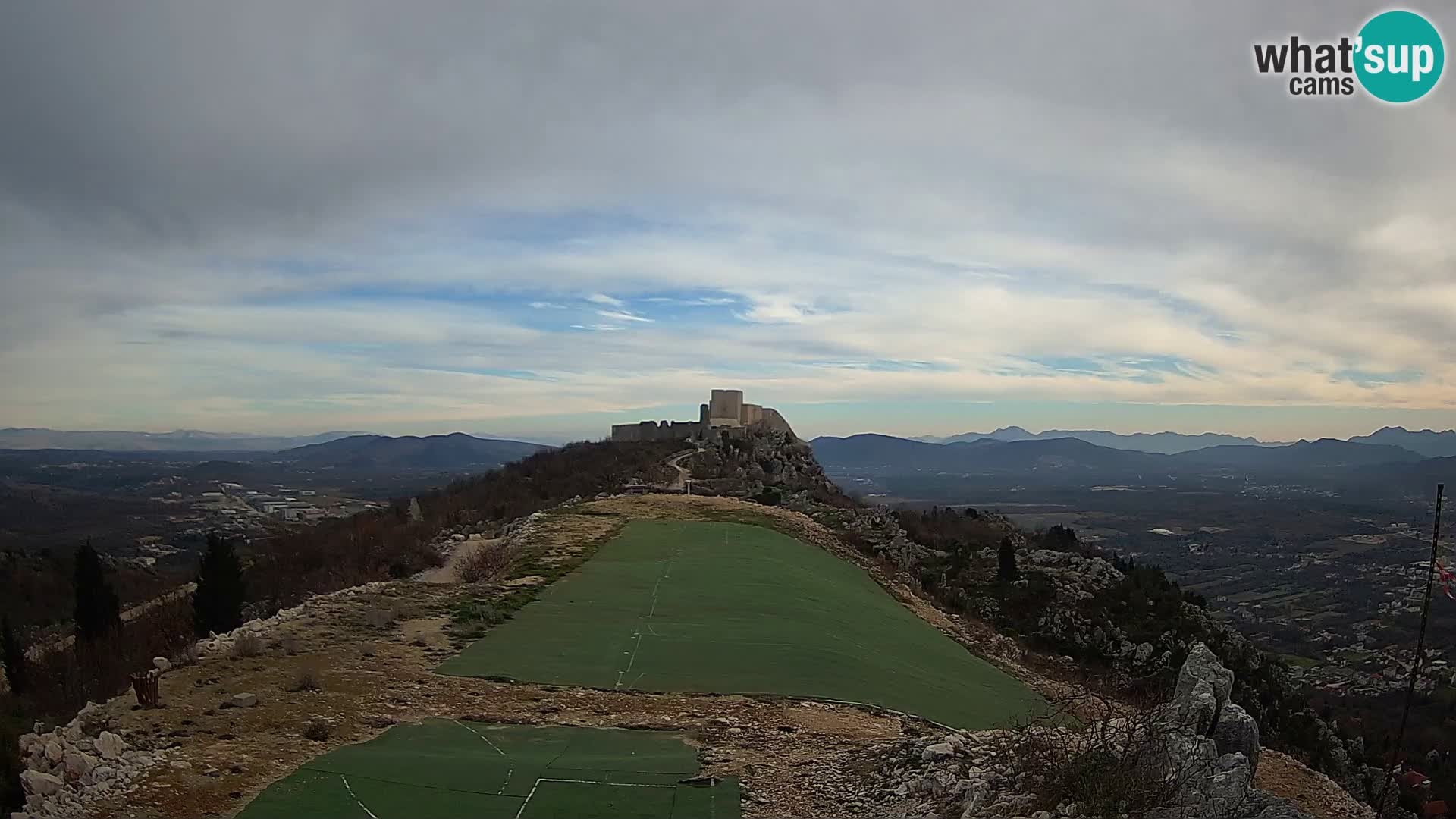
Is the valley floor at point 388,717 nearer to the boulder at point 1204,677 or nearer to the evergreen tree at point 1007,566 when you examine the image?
the boulder at point 1204,677

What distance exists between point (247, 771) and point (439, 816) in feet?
6.29

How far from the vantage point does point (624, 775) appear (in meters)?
7.83

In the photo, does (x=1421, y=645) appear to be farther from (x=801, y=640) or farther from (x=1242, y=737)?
(x=801, y=640)

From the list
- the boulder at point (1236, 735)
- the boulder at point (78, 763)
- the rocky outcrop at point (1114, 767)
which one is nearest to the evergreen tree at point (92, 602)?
the boulder at point (78, 763)

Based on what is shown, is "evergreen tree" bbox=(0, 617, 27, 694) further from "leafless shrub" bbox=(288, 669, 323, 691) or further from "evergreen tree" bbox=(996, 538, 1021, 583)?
"evergreen tree" bbox=(996, 538, 1021, 583)

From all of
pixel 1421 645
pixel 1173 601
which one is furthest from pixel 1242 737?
pixel 1173 601

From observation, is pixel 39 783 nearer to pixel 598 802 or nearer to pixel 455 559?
pixel 598 802

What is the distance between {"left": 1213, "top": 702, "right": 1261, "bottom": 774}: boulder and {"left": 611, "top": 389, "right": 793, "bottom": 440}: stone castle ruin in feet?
173

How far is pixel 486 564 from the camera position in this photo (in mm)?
19562

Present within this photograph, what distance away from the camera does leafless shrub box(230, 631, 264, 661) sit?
10.9 meters

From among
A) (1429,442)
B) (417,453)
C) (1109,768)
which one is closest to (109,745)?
(1109,768)

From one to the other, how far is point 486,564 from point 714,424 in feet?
146

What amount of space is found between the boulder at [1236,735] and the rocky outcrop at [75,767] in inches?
346

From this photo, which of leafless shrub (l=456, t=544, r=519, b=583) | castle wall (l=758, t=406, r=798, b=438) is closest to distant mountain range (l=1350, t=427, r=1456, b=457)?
castle wall (l=758, t=406, r=798, b=438)
